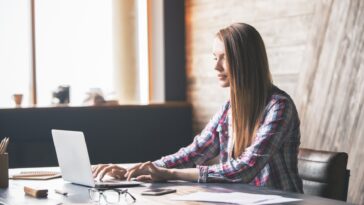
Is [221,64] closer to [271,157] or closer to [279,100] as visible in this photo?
[279,100]

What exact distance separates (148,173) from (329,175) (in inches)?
26.9

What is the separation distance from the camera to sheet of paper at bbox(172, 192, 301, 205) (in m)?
2.04

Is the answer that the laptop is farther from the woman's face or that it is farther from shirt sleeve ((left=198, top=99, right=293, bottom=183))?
the woman's face

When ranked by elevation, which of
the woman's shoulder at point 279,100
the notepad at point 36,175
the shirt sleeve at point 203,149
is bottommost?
the notepad at point 36,175

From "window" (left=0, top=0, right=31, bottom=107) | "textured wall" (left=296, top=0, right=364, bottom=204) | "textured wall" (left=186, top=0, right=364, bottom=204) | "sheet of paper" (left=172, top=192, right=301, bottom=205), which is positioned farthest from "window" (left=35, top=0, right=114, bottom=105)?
"sheet of paper" (left=172, top=192, right=301, bottom=205)

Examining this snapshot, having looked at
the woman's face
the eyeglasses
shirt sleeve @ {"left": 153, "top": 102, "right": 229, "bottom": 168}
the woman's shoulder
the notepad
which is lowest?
the notepad

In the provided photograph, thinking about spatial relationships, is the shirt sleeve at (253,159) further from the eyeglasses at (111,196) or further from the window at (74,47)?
the window at (74,47)

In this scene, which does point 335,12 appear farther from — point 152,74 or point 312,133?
point 152,74

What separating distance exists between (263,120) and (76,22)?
2.91 m

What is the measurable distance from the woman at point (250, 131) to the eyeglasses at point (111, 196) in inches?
13.9

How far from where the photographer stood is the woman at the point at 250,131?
2.54 meters

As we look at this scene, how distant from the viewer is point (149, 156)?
5324mm

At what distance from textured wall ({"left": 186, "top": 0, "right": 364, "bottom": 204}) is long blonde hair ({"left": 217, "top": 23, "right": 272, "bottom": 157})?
1.21 m

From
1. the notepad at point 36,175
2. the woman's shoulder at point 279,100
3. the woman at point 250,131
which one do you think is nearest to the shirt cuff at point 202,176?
the woman at point 250,131
